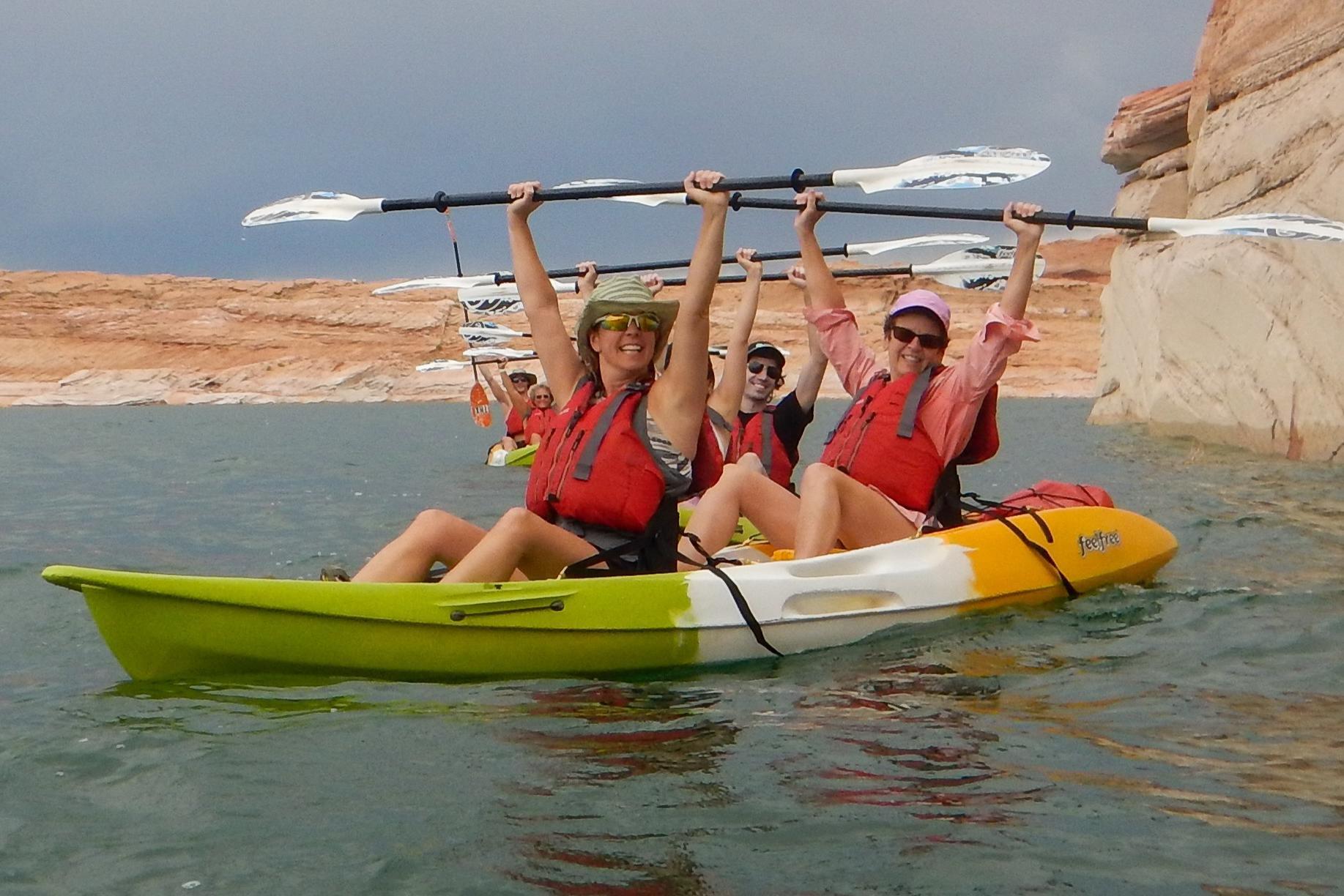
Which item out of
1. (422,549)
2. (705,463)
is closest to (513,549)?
(422,549)

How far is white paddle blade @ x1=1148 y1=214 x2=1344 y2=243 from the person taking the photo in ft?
20.0

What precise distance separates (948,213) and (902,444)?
136cm

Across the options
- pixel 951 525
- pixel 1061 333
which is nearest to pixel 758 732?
pixel 951 525

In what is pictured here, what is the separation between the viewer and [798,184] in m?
5.62

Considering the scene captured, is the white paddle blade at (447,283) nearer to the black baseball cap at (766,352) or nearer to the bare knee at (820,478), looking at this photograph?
the black baseball cap at (766,352)

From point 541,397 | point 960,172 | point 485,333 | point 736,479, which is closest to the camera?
point 736,479

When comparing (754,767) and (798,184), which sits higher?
(798,184)

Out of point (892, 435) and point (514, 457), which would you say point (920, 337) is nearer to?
point (892, 435)

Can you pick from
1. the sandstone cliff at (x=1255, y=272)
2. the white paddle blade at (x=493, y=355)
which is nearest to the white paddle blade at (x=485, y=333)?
the white paddle blade at (x=493, y=355)

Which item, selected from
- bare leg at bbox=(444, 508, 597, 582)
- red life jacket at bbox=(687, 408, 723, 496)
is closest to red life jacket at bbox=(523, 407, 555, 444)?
red life jacket at bbox=(687, 408, 723, 496)

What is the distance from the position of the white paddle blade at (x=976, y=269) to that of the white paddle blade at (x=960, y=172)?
5.42 feet

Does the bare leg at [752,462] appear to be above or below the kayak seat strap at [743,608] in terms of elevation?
above

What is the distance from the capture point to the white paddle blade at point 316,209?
21.4ft

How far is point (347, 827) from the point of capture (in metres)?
3.00
